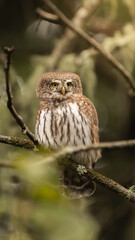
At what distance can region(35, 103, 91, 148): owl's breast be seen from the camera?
332cm

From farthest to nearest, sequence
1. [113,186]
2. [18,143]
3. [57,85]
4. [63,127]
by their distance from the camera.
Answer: [57,85], [63,127], [113,186], [18,143]

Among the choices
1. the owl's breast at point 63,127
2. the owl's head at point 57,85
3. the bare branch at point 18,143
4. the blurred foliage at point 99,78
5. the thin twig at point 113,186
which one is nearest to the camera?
the bare branch at point 18,143

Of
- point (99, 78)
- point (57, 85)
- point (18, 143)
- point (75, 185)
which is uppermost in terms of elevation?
point (57, 85)

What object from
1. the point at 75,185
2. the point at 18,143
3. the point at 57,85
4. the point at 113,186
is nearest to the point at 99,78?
the point at 57,85

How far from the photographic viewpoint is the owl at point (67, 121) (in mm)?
3326

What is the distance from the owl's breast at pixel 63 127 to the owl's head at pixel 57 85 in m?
0.18

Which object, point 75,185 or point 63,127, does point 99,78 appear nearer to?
point 75,185

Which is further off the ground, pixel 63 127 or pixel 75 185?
pixel 63 127

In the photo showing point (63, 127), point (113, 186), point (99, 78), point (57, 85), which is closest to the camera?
point (113, 186)

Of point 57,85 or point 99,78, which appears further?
point 99,78

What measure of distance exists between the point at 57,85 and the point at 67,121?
43cm

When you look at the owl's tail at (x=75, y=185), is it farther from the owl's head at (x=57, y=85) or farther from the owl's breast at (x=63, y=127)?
the owl's head at (x=57, y=85)

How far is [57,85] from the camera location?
11.8 ft

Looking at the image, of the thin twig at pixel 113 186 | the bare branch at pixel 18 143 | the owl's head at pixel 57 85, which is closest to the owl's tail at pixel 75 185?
the owl's head at pixel 57 85
